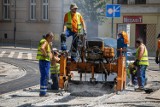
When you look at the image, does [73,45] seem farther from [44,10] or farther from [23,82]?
[44,10]

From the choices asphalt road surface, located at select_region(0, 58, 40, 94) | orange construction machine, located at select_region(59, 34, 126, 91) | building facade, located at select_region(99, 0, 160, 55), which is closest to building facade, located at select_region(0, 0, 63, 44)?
building facade, located at select_region(99, 0, 160, 55)

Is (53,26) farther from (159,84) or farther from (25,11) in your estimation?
(159,84)

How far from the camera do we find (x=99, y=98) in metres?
12.3

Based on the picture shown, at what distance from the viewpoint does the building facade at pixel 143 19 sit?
36.7 m

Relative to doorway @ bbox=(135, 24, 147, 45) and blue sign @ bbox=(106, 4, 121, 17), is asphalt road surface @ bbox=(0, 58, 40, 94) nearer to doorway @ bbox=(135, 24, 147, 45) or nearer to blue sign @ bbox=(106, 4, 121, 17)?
blue sign @ bbox=(106, 4, 121, 17)

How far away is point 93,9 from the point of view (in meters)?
33.0

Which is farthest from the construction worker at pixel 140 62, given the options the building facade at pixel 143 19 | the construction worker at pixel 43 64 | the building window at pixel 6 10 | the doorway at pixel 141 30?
the building window at pixel 6 10

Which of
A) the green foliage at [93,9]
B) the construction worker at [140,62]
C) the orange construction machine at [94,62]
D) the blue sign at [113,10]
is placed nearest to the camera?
the orange construction machine at [94,62]

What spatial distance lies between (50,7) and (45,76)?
27851 mm

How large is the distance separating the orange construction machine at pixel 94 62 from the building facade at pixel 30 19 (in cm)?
2596

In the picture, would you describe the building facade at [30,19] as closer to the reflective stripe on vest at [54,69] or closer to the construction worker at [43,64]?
the reflective stripe on vest at [54,69]

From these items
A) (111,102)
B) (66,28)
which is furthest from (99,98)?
(66,28)

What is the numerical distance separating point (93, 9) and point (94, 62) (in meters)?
19.8

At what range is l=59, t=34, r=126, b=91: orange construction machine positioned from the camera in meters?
13.4
